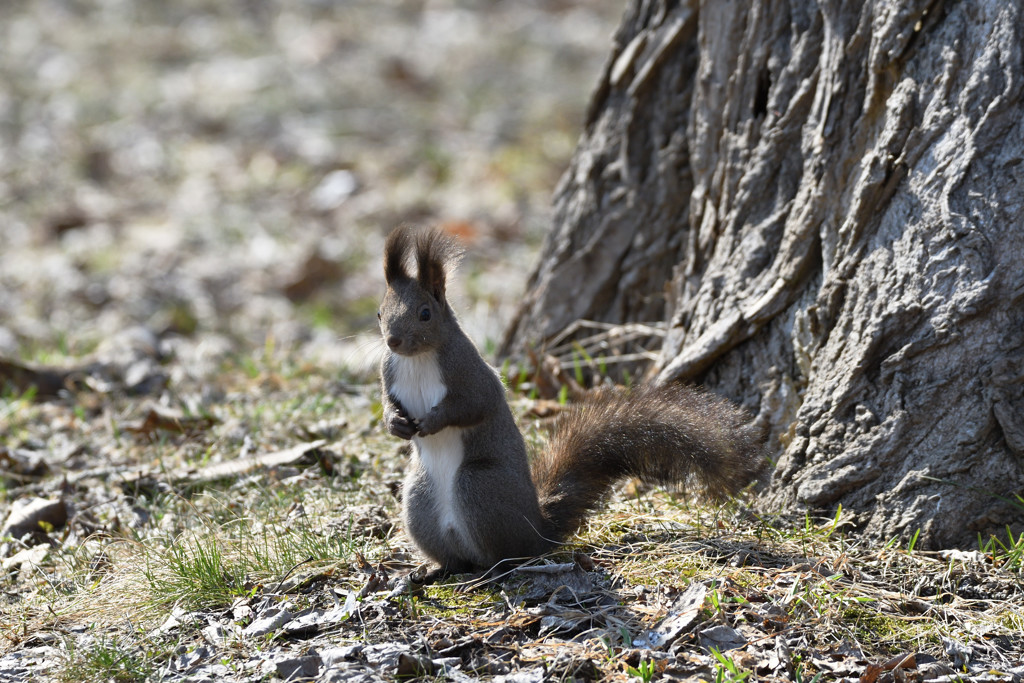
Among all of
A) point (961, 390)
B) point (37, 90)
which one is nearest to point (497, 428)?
point (961, 390)

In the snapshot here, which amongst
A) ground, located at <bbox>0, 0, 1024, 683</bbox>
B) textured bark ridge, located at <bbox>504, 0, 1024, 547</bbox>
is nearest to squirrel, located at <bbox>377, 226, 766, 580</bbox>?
ground, located at <bbox>0, 0, 1024, 683</bbox>

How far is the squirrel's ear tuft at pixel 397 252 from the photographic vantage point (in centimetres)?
268

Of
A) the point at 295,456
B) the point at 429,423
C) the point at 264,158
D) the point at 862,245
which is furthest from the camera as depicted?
the point at 264,158

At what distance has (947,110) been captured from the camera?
2.69 metres

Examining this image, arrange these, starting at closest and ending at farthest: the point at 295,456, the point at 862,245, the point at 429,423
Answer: the point at 429,423 < the point at 862,245 < the point at 295,456

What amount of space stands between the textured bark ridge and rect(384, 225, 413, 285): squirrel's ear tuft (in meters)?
1.06

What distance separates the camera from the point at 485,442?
107 inches

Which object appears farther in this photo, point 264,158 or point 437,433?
point 264,158

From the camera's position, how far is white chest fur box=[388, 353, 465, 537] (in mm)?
2709

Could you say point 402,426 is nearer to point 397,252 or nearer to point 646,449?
point 397,252

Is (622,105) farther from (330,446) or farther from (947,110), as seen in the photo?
(330,446)

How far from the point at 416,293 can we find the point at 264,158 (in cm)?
597

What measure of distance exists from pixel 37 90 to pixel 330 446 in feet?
24.2

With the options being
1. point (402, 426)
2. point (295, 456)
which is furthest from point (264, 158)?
point (402, 426)
